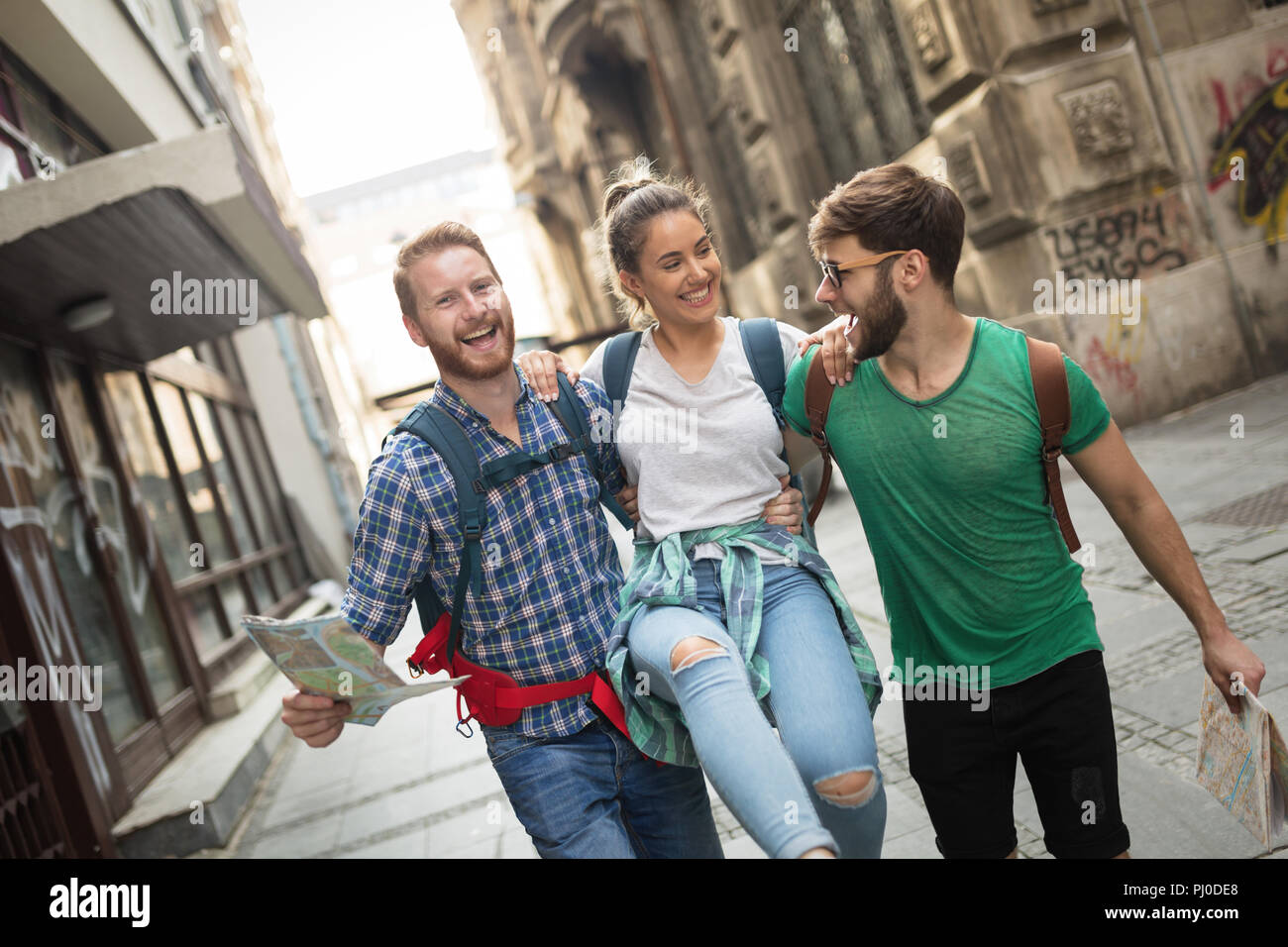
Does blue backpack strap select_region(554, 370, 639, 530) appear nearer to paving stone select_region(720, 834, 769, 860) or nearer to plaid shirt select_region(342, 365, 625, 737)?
plaid shirt select_region(342, 365, 625, 737)

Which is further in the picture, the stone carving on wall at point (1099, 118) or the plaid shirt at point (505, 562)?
the stone carving on wall at point (1099, 118)

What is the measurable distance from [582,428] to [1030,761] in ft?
4.24

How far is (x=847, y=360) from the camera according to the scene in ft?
7.68

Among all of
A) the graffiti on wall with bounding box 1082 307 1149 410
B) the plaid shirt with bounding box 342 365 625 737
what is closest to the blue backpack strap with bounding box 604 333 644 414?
the plaid shirt with bounding box 342 365 625 737

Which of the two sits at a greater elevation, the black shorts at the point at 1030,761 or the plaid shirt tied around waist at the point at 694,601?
the plaid shirt tied around waist at the point at 694,601

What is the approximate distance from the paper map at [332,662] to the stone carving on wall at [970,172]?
320 inches

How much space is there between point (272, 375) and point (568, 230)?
16.1 metres

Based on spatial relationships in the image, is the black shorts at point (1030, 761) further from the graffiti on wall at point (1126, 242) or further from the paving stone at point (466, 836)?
the graffiti on wall at point (1126, 242)

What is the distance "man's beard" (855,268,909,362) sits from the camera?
2277mm

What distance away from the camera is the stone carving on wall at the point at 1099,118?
8.83 meters

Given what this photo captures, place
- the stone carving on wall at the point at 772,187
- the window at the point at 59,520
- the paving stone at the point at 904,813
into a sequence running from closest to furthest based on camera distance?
the paving stone at the point at 904,813 → the window at the point at 59,520 → the stone carving on wall at the point at 772,187

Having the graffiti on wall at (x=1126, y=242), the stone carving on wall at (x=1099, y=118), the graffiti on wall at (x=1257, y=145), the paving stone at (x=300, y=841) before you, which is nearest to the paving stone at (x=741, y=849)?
the paving stone at (x=300, y=841)

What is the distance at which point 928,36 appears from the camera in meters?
9.16

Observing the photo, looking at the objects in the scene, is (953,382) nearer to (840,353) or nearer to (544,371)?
(840,353)
